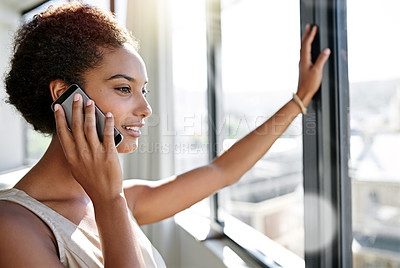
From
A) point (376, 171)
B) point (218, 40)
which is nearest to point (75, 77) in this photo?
point (376, 171)

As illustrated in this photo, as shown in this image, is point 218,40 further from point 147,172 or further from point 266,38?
point 147,172

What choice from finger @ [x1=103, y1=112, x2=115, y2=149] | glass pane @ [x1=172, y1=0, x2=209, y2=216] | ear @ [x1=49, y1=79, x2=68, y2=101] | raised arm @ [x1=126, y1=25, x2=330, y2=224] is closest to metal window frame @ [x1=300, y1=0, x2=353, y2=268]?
raised arm @ [x1=126, y1=25, x2=330, y2=224]

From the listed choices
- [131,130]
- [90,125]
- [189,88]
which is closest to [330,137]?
[131,130]

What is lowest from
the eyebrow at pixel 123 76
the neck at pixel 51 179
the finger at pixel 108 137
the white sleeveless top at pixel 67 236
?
the white sleeveless top at pixel 67 236

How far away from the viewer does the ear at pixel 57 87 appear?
907 mm

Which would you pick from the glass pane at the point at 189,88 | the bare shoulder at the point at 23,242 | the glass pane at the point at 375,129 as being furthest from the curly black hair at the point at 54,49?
the glass pane at the point at 189,88

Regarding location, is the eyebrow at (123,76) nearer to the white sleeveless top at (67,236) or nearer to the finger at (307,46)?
the white sleeveless top at (67,236)

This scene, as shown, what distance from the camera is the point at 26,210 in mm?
854

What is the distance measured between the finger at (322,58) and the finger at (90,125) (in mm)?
725

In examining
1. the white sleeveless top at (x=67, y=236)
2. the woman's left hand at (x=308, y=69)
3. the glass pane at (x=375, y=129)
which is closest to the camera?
the white sleeveless top at (x=67, y=236)

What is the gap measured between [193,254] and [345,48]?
4.77 feet

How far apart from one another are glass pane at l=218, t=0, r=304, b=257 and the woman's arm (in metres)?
0.84

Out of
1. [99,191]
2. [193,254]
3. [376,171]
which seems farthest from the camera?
[193,254]

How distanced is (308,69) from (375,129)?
288mm
